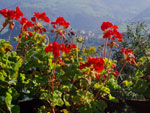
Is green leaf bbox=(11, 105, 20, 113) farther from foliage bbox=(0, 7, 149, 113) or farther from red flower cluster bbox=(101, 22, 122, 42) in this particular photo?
red flower cluster bbox=(101, 22, 122, 42)

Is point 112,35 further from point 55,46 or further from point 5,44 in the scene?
point 5,44

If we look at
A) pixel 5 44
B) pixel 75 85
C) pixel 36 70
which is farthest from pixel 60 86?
pixel 5 44

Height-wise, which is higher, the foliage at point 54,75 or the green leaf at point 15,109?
the foliage at point 54,75

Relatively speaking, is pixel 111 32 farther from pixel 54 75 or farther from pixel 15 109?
pixel 15 109

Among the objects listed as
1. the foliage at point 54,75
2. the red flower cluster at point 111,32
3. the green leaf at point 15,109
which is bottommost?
the green leaf at point 15,109

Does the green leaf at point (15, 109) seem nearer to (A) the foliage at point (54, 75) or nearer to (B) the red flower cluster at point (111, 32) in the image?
(A) the foliage at point (54, 75)

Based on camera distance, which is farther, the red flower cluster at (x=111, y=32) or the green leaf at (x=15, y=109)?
the red flower cluster at (x=111, y=32)

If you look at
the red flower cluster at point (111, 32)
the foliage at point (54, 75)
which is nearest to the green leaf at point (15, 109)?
the foliage at point (54, 75)

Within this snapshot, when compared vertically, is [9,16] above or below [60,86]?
above

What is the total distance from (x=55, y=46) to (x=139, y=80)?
0.95m

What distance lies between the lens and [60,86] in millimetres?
1747

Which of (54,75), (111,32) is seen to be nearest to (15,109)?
(54,75)

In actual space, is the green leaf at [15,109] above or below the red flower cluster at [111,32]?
below

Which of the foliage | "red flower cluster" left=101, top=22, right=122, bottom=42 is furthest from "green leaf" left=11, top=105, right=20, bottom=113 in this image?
"red flower cluster" left=101, top=22, right=122, bottom=42
